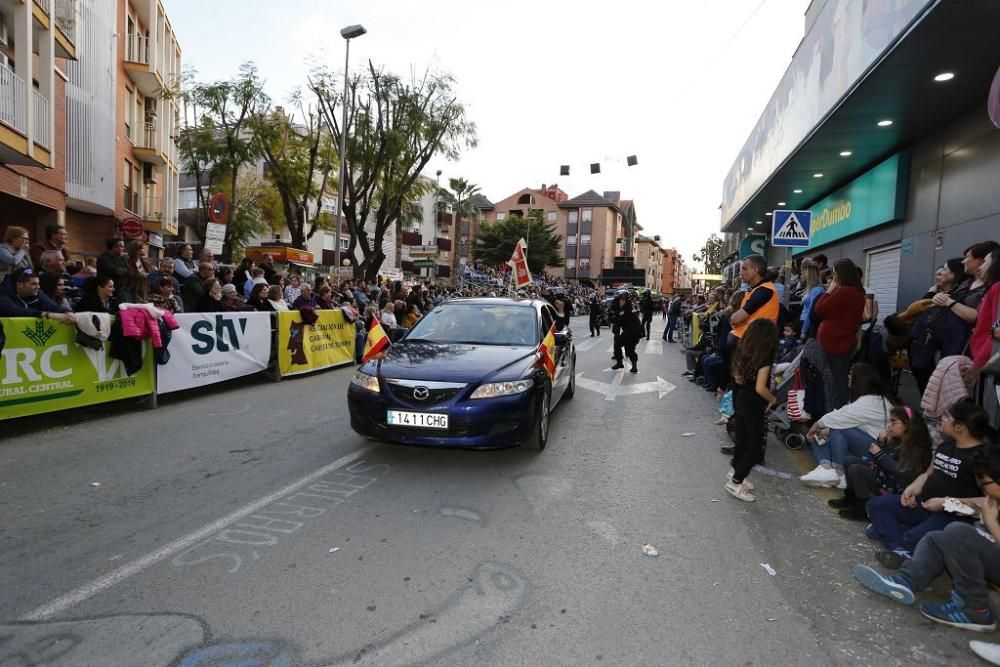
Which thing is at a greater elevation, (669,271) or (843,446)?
(669,271)

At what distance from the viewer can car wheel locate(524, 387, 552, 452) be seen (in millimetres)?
5708

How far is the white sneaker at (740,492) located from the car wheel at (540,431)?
1778 millimetres

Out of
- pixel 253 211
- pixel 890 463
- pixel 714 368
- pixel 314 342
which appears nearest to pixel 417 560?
pixel 890 463

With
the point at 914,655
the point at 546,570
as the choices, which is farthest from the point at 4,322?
the point at 914,655

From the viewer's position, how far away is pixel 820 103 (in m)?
8.41

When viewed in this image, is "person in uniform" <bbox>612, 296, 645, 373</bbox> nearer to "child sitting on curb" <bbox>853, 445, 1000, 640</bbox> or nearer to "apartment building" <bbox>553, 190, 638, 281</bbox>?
"child sitting on curb" <bbox>853, 445, 1000, 640</bbox>

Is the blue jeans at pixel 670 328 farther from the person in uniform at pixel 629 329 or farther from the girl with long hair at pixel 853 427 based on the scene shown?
the girl with long hair at pixel 853 427

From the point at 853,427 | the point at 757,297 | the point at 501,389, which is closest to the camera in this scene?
the point at 853,427

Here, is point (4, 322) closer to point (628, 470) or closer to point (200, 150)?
point (628, 470)

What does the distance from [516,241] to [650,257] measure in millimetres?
66098

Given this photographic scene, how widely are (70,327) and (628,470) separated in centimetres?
648

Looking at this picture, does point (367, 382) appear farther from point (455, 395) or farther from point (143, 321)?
point (143, 321)

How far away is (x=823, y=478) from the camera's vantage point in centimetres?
502

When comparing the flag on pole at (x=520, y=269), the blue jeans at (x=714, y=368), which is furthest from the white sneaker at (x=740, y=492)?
the flag on pole at (x=520, y=269)
